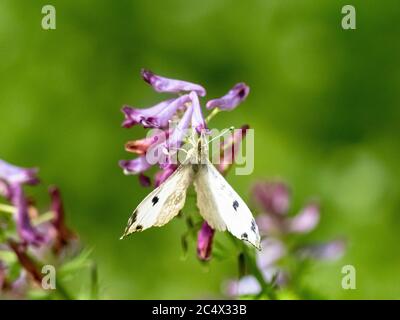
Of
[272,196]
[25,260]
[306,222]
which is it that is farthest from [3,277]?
[306,222]

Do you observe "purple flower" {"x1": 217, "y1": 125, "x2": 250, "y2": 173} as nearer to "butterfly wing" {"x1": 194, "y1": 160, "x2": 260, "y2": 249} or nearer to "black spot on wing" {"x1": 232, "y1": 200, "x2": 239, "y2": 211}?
"butterfly wing" {"x1": 194, "y1": 160, "x2": 260, "y2": 249}

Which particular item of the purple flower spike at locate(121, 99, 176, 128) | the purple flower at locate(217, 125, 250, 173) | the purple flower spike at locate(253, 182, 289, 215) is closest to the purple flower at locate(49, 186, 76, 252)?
the purple flower spike at locate(121, 99, 176, 128)

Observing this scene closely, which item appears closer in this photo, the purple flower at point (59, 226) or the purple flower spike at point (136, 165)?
the purple flower spike at point (136, 165)

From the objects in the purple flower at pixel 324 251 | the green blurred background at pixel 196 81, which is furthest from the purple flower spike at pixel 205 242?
the green blurred background at pixel 196 81

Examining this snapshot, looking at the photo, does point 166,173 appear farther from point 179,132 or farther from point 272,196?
point 272,196

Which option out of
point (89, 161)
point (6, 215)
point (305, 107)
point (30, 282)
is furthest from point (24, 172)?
point (305, 107)

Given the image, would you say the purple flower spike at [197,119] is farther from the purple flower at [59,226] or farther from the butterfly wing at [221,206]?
the purple flower at [59,226]

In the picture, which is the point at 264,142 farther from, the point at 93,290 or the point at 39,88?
the point at 93,290
